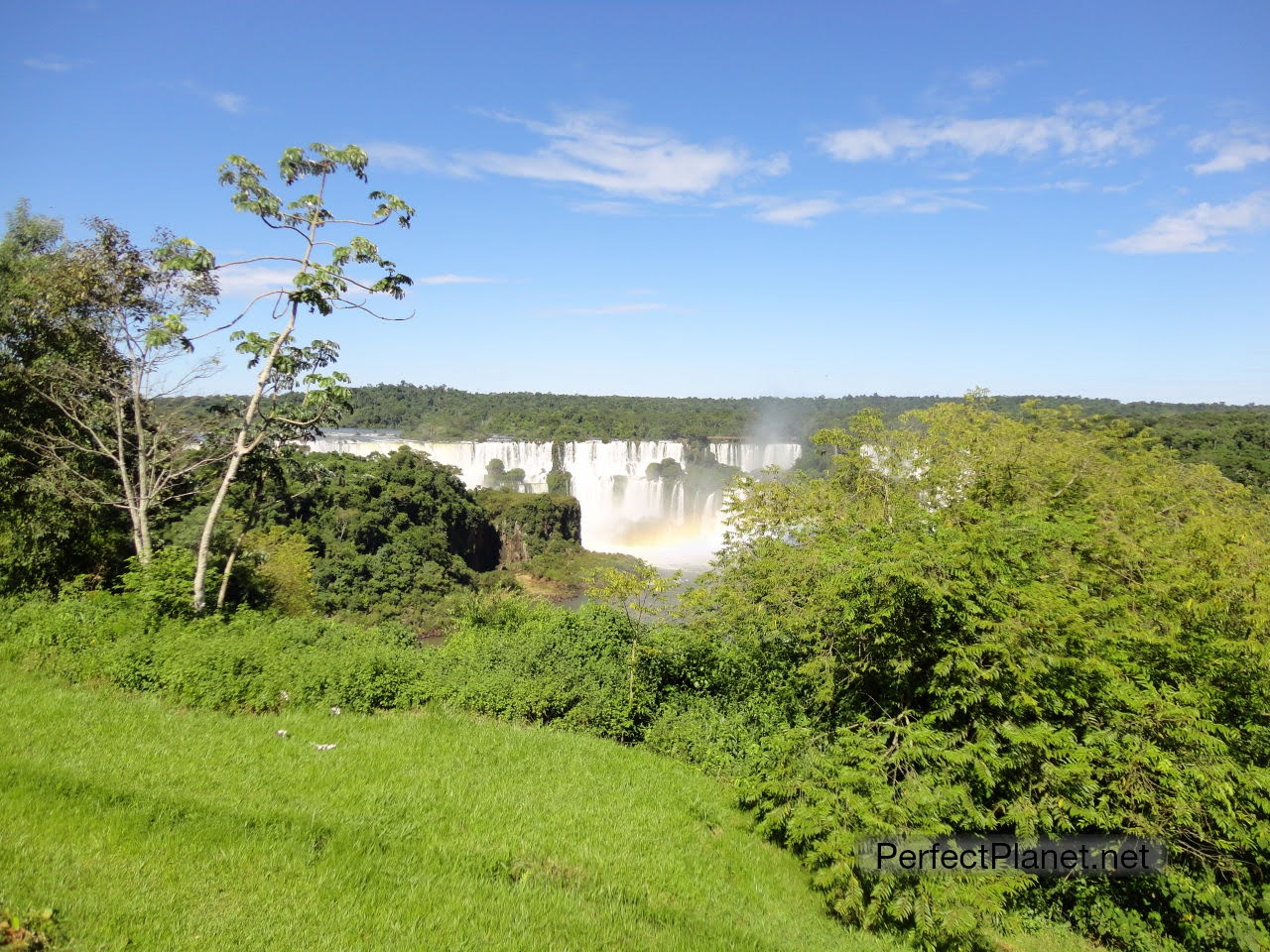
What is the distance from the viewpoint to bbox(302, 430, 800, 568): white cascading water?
6456cm

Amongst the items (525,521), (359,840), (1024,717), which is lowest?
(525,521)

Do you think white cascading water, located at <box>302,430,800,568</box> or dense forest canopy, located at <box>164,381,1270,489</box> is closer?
white cascading water, located at <box>302,430,800,568</box>

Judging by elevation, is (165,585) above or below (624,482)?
above

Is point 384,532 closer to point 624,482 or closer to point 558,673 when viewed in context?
point 624,482

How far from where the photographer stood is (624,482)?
6656cm

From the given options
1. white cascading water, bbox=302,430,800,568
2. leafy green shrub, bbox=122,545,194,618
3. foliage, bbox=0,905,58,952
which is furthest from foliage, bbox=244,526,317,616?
white cascading water, bbox=302,430,800,568

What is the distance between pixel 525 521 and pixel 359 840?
4987 centimetres

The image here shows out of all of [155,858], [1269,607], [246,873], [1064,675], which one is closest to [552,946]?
[246,873]

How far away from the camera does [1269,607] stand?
28.9 ft

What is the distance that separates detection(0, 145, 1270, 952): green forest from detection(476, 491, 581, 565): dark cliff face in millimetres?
39688

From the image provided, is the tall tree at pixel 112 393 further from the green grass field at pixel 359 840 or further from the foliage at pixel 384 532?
the foliage at pixel 384 532

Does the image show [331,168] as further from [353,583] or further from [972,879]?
[353,583]

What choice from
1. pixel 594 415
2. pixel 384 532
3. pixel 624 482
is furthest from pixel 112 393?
pixel 594 415

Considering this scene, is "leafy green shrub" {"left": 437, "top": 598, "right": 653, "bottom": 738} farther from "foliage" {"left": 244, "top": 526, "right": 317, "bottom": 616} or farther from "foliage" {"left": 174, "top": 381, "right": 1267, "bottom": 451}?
"foliage" {"left": 174, "top": 381, "right": 1267, "bottom": 451}
